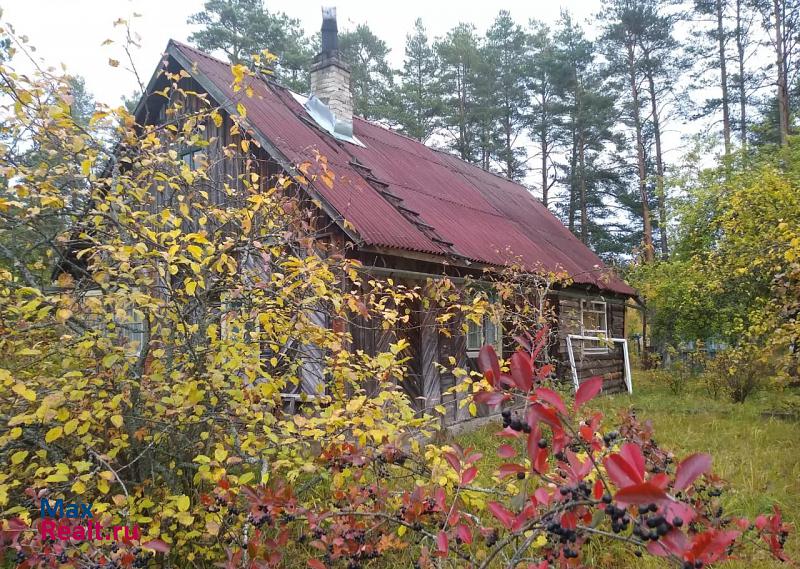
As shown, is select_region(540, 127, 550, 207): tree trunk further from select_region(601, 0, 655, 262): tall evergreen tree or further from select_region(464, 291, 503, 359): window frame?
select_region(464, 291, 503, 359): window frame

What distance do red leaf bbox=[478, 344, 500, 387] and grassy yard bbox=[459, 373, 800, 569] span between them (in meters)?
2.96

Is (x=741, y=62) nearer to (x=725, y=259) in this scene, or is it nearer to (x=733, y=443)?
(x=725, y=259)

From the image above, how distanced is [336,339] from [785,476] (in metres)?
5.73

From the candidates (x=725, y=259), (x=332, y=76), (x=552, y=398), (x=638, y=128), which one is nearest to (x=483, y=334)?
(x=725, y=259)

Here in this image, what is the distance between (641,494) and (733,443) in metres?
8.18

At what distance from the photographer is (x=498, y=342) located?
33.9ft

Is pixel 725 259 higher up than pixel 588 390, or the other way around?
pixel 725 259

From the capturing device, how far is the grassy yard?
521 centimetres

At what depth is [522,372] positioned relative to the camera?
5.17 feet

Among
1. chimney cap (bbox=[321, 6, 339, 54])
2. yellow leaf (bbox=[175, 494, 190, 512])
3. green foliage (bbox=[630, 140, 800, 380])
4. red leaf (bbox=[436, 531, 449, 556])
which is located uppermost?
chimney cap (bbox=[321, 6, 339, 54])

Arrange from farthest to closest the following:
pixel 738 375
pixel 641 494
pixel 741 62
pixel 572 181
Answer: pixel 572 181 < pixel 741 62 < pixel 738 375 < pixel 641 494

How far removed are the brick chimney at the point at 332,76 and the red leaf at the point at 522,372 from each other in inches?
385

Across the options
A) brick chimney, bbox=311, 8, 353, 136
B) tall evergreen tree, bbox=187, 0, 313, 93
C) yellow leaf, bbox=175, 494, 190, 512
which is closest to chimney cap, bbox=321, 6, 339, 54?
brick chimney, bbox=311, 8, 353, 136

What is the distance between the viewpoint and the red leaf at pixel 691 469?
4.12 ft
